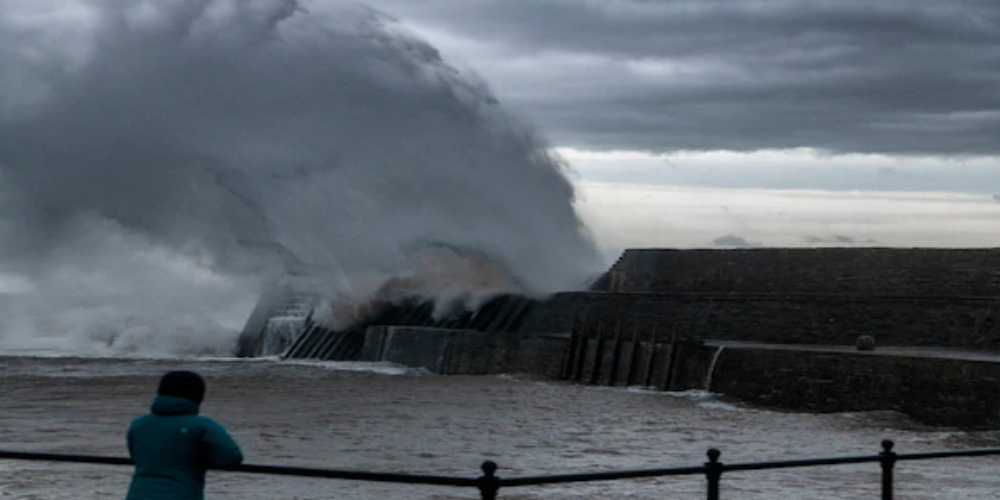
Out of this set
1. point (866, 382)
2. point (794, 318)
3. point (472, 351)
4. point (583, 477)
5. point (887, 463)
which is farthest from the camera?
point (472, 351)

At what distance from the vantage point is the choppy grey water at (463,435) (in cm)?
1410

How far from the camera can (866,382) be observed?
76.8 ft

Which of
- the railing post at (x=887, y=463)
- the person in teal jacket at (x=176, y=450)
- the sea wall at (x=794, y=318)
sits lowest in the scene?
the person in teal jacket at (x=176, y=450)

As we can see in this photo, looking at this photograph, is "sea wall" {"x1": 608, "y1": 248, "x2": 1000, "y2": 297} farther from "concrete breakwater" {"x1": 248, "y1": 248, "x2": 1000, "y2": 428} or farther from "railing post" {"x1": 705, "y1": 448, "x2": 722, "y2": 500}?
"railing post" {"x1": 705, "y1": 448, "x2": 722, "y2": 500}

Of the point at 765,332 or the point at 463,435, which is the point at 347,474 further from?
the point at 765,332

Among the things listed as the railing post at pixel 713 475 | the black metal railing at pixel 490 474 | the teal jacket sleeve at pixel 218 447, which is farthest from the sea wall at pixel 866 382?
the teal jacket sleeve at pixel 218 447

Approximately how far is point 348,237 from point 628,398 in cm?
1551

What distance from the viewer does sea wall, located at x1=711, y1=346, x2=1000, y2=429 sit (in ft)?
70.0

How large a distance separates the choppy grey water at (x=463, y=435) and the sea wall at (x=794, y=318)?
3.68 meters

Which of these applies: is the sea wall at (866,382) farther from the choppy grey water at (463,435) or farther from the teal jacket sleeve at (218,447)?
the teal jacket sleeve at (218,447)

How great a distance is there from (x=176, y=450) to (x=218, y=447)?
17 cm

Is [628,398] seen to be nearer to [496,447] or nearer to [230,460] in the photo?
[496,447]

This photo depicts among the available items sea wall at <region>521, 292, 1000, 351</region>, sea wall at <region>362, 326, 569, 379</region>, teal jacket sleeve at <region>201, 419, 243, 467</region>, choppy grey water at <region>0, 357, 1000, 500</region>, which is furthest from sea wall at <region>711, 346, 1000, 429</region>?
teal jacket sleeve at <region>201, 419, 243, 467</region>

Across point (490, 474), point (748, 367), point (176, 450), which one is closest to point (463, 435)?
point (748, 367)
